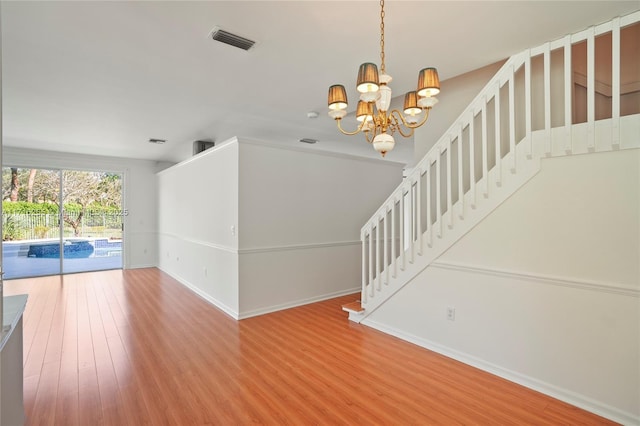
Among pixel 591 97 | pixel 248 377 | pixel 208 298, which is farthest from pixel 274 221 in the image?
pixel 591 97

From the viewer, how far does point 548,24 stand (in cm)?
244

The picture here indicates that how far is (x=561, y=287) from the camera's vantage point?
97.6 inches

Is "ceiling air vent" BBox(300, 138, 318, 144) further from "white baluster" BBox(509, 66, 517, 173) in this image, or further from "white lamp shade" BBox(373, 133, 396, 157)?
"white lamp shade" BBox(373, 133, 396, 157)

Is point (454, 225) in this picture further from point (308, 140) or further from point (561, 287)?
point (308, 140)

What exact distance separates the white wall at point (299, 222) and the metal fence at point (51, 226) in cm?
550

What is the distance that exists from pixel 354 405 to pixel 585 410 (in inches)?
66.3

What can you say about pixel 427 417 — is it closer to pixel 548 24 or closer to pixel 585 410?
pixel 585 410

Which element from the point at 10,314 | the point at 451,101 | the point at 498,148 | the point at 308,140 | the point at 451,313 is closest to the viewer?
the point at 10,314

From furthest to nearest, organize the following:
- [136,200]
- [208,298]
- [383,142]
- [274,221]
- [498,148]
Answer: [136,200], [208,298], [274,221], [498,148], [383,142]

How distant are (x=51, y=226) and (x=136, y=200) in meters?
1.77

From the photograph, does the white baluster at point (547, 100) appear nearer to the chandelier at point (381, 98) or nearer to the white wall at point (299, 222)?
the chandelier at point (381, 98)

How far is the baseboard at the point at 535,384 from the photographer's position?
A: 2.19 m

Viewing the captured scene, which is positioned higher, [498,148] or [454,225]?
[498,148]

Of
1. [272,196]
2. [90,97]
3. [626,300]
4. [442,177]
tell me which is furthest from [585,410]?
[90,97]
